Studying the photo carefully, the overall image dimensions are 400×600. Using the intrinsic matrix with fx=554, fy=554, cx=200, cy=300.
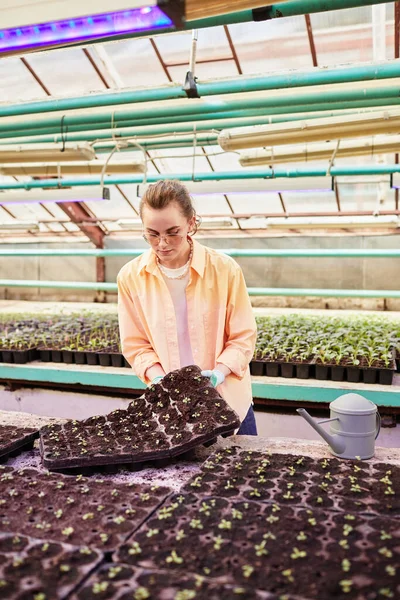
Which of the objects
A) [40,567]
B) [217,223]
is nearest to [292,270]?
[217,223]

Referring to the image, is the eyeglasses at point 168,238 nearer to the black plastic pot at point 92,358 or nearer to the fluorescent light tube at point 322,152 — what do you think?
the black plastic pot at point 92,358

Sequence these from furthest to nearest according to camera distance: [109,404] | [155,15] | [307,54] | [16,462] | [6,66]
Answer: [6,66] → [307,54] → [109,404] → [16,462] → [155,15]

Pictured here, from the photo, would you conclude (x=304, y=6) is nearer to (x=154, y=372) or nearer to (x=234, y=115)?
(x=154, y=372)

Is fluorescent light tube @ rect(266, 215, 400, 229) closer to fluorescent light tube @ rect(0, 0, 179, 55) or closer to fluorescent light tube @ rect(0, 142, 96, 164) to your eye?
fluorescent light tube @ rect(0, 142, 96, 164)

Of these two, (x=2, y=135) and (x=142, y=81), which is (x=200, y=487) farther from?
(x=142, y=81)

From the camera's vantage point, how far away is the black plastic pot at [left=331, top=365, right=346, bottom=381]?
3.25 m

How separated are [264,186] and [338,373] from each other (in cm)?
134

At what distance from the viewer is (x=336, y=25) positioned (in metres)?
5.30

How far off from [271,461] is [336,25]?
506 cm

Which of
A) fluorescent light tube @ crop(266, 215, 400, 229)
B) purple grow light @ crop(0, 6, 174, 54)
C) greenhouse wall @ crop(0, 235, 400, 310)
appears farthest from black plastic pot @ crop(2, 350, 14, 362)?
greenhouse wall @ crop(0, 235, 400, 310)

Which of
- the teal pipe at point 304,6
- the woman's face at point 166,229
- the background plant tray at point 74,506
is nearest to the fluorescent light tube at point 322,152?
the woman's face at point 166,229

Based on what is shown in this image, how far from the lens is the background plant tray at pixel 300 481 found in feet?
3.84

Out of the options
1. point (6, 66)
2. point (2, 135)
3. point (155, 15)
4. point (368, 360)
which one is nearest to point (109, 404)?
point (368, 360)

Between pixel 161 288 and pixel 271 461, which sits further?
pixel 161 288
